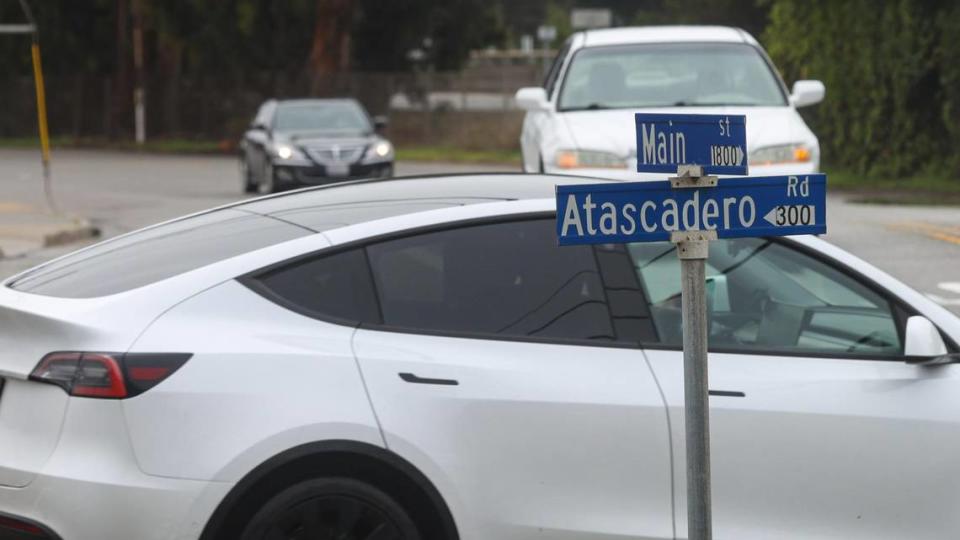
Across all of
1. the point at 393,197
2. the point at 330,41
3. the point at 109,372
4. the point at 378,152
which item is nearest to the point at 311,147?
the point at 378,152

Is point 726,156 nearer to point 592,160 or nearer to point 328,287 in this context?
point 328,287

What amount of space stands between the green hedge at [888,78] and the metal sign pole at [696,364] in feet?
76.2

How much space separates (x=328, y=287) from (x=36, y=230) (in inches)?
586

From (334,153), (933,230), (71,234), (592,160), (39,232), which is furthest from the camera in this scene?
(334,153)

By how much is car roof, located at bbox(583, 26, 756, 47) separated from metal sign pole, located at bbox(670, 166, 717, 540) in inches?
404

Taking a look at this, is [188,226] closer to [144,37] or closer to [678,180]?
[678,180]

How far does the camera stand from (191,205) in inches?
926

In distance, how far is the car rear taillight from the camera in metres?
4.80

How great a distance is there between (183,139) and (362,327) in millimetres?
47573

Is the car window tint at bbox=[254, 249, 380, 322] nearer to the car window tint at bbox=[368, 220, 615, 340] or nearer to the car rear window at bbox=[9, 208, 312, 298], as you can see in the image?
the car window tint at bbox=[368, 220, 615, 340]

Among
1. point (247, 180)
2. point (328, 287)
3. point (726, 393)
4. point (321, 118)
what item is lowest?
point (247, 180)

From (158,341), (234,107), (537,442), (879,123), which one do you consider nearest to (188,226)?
(158,341)

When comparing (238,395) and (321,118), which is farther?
(321,118)

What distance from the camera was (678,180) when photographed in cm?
394
